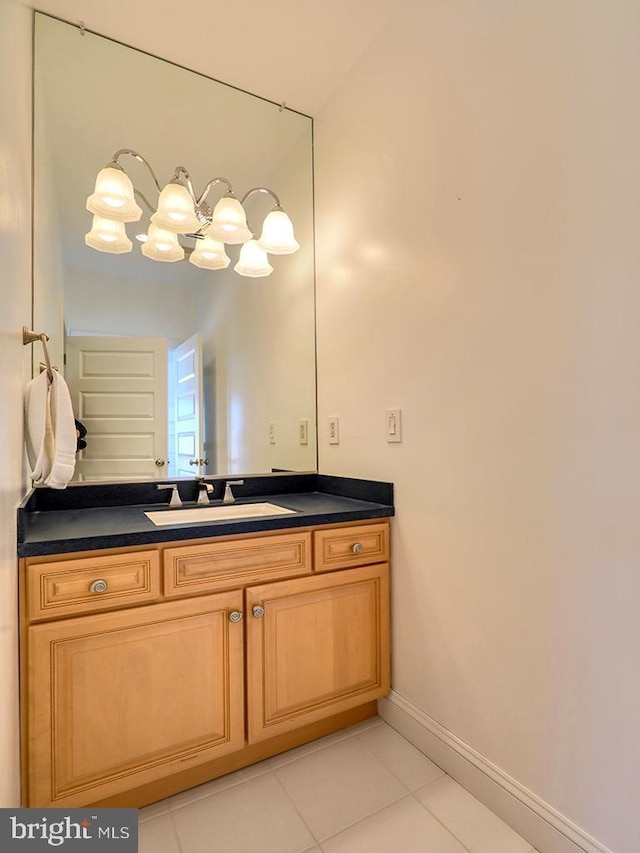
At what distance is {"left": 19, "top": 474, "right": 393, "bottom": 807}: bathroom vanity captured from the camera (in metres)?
1.09

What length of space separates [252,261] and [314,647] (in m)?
1.62

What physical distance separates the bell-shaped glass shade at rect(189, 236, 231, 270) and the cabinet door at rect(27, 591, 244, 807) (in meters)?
1.37

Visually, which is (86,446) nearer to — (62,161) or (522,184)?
(62,161)

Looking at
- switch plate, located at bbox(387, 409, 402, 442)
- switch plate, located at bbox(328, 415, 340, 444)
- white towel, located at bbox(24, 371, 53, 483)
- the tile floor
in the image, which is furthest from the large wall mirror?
the tile floor

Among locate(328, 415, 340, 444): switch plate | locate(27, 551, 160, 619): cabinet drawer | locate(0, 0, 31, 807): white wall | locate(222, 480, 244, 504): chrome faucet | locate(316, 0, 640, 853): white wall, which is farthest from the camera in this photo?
locate(328, 415, 340, 444): switch plate

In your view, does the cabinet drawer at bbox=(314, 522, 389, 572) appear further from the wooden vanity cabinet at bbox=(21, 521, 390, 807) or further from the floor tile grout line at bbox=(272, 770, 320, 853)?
the floor tile grout line at bbox=(272, 770, 320, 853)

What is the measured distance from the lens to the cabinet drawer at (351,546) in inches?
58.3

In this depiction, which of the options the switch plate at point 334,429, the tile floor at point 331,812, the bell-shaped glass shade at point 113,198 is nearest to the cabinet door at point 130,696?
the tile floor at point 331,812

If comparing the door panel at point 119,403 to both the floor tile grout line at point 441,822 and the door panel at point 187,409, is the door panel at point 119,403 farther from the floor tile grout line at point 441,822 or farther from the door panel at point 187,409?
the floor tile grout line at point 441,822

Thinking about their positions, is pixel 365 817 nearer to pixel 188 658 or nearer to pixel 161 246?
pixel 188 658


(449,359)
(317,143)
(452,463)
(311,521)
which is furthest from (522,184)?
(317,143)

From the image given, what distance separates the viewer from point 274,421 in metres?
2.09

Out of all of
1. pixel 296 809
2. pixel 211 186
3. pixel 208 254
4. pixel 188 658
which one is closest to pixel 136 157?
pixel 211 186

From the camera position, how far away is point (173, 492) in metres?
1.72
